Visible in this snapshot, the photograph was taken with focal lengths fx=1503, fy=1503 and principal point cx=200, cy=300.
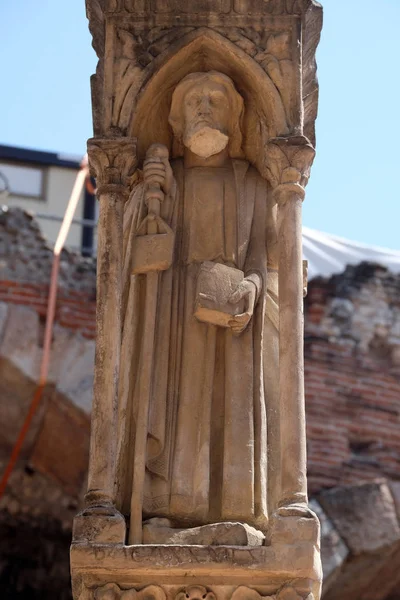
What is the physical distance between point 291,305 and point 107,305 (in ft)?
2.75

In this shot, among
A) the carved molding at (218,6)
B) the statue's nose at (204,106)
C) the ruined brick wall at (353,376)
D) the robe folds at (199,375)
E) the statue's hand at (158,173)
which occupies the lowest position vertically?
the ruined brick wall at (353,376)

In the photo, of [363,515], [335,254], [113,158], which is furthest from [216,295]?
[335,254]

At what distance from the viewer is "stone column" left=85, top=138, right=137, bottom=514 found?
21.3 feet

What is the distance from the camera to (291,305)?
685 centimetres

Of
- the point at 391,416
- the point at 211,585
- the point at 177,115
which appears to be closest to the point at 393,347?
the point at 391,416

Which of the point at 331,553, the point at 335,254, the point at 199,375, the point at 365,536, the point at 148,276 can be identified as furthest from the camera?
the point at 335,254

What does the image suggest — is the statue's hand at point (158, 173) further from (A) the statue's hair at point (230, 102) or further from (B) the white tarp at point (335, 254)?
(B) the white tarp at point (335, 254)

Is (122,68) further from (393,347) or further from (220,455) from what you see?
(393,347)

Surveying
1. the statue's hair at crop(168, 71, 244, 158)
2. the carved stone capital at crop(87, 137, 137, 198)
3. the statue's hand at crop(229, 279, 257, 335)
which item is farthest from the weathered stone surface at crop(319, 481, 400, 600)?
the carved stone capital at crop(87, 137, 137, 198)

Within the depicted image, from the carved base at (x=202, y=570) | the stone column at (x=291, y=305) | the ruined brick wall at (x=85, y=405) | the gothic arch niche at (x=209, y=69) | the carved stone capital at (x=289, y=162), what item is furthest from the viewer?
the ruined brick wall at (x=85, y=405)

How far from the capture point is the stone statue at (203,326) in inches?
260

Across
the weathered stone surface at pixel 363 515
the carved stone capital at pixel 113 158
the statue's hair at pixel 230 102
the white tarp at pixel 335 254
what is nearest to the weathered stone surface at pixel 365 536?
the weathered stone surface at pixel 363 515

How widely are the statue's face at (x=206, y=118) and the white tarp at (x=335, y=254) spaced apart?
7.47 m

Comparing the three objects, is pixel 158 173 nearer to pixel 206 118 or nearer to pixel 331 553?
pixel 206 118
